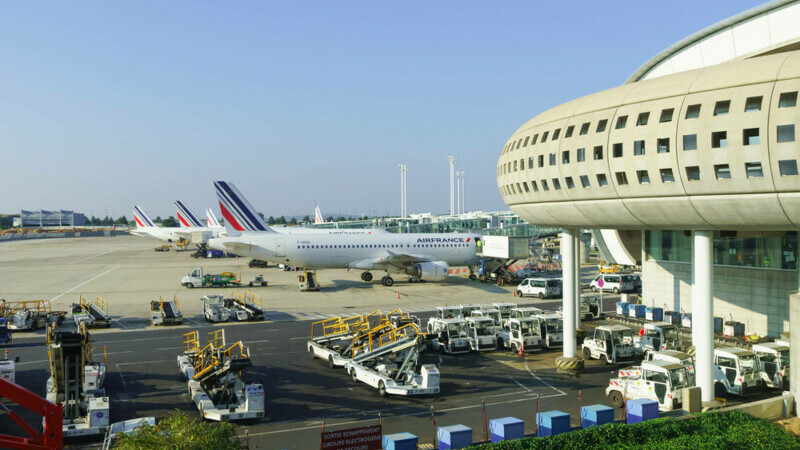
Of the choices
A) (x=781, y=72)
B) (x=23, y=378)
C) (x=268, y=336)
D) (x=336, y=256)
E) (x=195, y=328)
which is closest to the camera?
(x=781, y=72)

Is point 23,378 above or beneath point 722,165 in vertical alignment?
beneath

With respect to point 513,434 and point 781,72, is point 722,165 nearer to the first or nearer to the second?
point 781,72

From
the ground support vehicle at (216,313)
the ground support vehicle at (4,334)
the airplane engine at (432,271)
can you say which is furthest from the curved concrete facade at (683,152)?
the airplane engine at (432,271)

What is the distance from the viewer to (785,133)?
1725cm

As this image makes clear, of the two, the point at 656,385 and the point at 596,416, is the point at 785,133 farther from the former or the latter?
the point at 596,416

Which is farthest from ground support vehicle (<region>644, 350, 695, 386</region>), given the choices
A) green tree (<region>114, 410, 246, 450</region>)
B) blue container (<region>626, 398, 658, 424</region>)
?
green tree (<region>114, 410, 246, 450</region>)

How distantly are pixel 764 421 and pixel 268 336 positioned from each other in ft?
82.7

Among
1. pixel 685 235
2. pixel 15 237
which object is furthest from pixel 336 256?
pixel 15 237

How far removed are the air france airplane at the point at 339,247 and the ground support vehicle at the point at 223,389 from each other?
102 ft

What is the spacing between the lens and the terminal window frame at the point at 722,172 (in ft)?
61.0

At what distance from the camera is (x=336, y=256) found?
5766cm

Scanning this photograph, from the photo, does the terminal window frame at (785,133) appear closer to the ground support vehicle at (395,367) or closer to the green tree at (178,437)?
the ground support vehicle at (395,367)

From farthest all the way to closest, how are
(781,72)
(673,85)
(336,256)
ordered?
(336,256), (673,85), (781,72)

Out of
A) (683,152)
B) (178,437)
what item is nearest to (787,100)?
(683,152)
